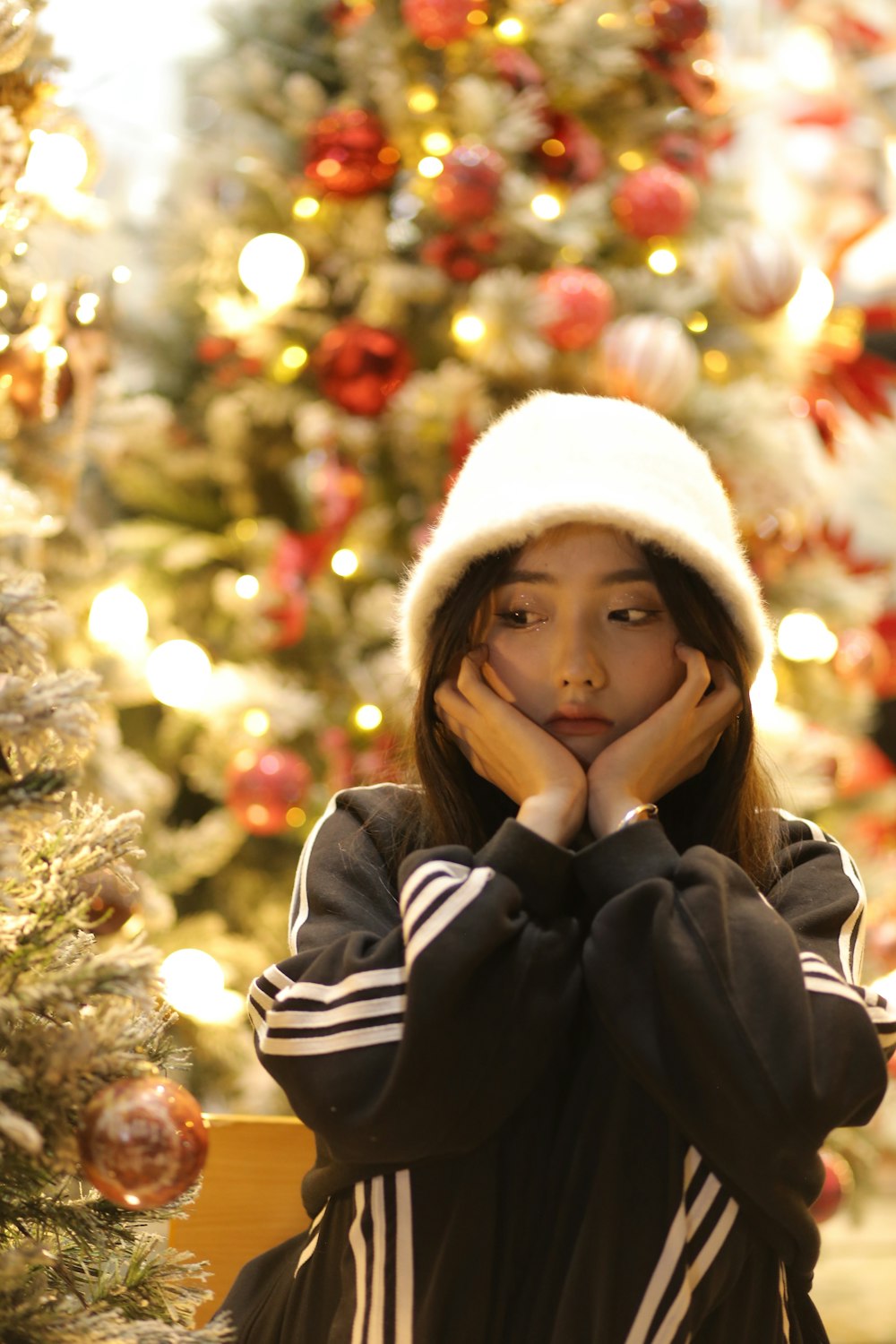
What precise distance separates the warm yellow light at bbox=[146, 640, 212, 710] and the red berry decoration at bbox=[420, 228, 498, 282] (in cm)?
68

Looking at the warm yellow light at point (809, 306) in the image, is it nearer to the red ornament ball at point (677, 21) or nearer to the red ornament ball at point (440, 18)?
the red ornament ball at point (677, 21)

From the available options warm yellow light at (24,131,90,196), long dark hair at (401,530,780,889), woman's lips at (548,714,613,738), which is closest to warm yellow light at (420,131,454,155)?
warm yellow light at (24,131,90,196)

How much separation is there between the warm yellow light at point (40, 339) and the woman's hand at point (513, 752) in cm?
57

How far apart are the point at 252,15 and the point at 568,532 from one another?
5.51ft

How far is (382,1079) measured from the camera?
752 mm

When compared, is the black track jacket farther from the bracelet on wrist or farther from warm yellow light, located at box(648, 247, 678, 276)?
warm yellow light, located at box(648, 247, 678, 276)

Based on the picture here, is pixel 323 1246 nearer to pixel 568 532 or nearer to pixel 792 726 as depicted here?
pixel 568 532

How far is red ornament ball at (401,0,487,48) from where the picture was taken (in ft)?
6.18

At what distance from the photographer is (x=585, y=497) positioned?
0.91m

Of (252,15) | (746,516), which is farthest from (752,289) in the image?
(252,15)

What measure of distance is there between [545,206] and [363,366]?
350 mm

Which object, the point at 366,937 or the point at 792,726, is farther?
the point at 792,726

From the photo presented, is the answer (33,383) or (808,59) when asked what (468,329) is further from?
(808,59)

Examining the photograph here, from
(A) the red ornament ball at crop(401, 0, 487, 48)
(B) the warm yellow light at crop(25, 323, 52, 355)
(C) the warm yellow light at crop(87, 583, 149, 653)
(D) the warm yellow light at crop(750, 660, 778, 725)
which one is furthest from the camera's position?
(A) the red ornament ball at crop(401, 0, 487, 48)
